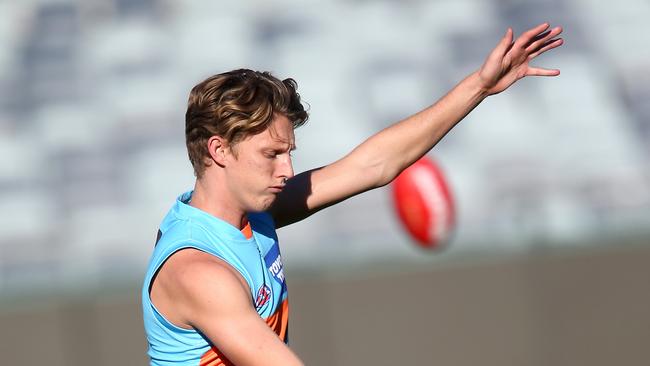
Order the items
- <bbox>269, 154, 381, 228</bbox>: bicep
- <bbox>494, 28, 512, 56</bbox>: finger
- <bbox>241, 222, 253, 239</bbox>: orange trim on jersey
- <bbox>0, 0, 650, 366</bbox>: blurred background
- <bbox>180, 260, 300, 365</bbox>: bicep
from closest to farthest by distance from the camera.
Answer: <bbox>180, 260, 300, 365</bbox>: bicep, <bbox>241, 222, 253, 239</bbox>: orange trim on jersey, <bbox>494, 28, 512, 56</bbox>: finger, <bbox>269, 154, 381, 228</bbox>: bicep, <bbox>0, 0, 650, 366</bbox>: blurred background

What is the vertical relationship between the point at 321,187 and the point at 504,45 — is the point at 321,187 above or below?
below

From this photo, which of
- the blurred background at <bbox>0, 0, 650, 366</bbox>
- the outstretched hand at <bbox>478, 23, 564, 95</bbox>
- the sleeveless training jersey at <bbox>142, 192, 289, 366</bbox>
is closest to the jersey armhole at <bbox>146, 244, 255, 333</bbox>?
the sleeveless training jersey at <bbox>142, 192, 289, 366</bbox>

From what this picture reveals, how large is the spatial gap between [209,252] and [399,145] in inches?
37.9

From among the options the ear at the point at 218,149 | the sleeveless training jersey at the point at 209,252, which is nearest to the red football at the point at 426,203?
the sleeveless training jersey at the point at 209,252

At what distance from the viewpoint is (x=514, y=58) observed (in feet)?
9.90

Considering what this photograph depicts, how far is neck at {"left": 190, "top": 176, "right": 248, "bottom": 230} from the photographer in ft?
8.70

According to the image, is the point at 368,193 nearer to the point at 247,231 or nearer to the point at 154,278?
the point at 247,231

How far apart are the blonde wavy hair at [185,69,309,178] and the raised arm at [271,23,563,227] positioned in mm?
592

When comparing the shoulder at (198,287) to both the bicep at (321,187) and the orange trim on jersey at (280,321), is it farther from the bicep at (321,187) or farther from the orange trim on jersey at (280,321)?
the bicep at (321,187)

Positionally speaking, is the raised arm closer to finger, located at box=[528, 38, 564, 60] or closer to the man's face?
finger, located at box=[528, 38, 564, 60]

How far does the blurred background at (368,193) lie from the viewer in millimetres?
6918

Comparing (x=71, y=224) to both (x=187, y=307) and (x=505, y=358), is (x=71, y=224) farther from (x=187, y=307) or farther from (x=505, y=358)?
(x=187, y=307)

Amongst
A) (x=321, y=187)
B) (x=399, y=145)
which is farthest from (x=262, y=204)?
(x=399, y=145)

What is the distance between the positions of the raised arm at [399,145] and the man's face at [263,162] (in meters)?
0.57
